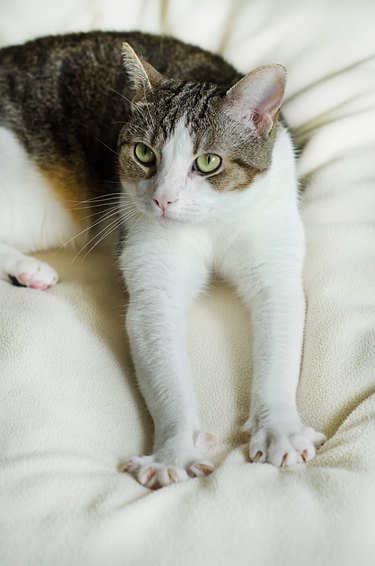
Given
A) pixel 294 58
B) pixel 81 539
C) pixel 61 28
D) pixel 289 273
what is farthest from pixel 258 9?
pixel 81 539

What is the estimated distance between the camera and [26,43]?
2404mm

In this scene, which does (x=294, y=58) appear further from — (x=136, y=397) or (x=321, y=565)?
(x=321, y=565)

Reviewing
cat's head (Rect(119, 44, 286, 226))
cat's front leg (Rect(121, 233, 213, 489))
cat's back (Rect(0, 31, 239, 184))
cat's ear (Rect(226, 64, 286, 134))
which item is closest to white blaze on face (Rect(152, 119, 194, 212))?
cat's head (Rect(119, 44, 286, 226))

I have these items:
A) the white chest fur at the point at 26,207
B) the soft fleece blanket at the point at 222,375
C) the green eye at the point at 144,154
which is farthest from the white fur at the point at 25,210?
the green eye at the point at 144,154

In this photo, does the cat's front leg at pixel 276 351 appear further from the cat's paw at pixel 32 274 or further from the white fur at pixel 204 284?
the cat's paw at pixel 32 274

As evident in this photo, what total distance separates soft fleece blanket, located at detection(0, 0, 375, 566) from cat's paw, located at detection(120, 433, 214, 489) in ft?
0.11

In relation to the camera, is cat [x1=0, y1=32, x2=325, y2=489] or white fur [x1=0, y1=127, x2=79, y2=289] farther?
white fur [x1=0, y1=127, x2=79, y2=289]

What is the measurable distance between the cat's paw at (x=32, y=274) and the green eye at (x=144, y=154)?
514mm

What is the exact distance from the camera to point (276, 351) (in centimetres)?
167

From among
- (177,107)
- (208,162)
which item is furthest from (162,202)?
(177,107)

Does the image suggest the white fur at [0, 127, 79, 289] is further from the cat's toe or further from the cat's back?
the cat's toe

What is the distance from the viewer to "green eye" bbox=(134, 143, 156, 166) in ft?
5.70

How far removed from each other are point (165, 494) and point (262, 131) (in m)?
0.93

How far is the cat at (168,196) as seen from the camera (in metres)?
1.58
